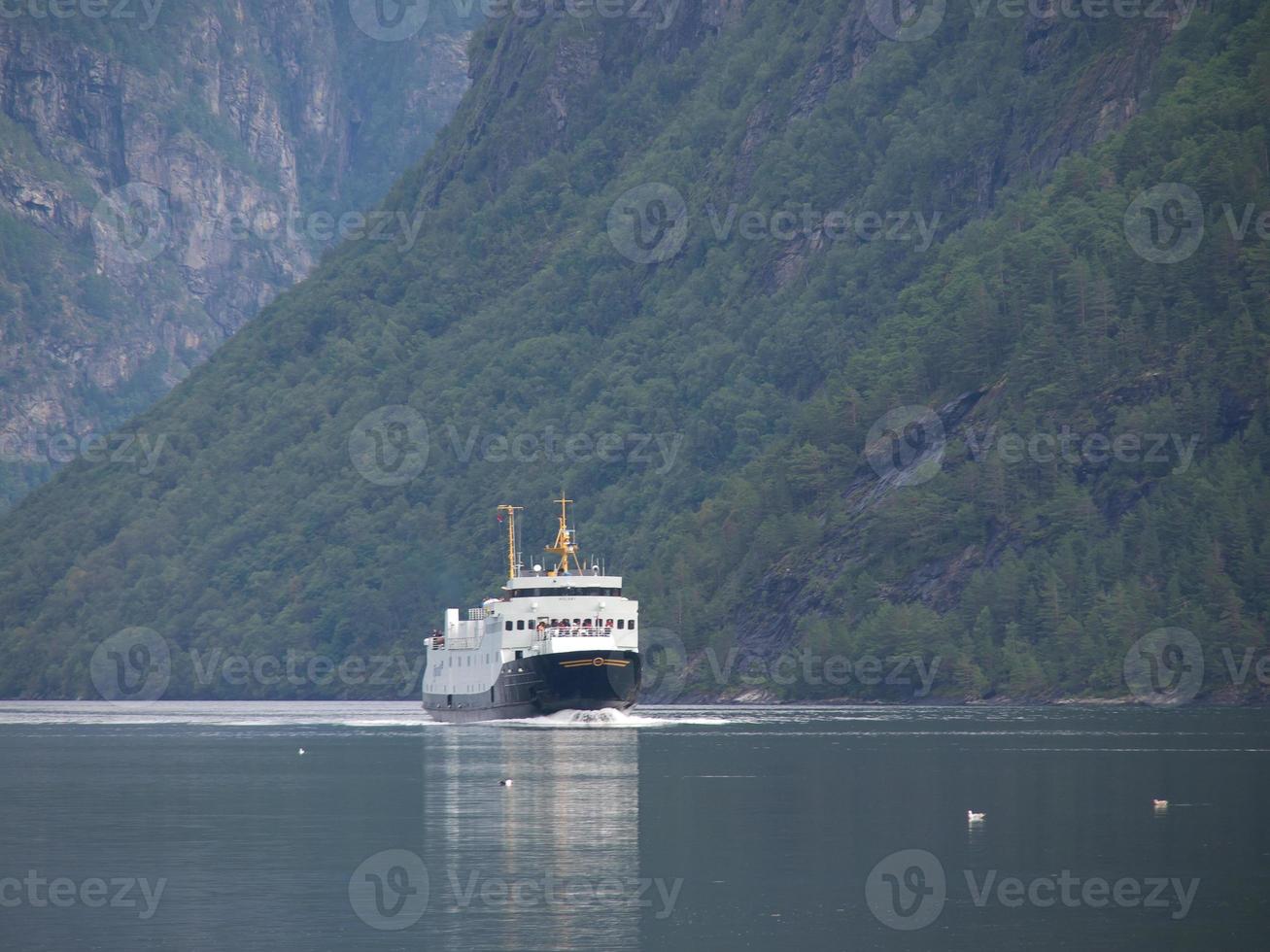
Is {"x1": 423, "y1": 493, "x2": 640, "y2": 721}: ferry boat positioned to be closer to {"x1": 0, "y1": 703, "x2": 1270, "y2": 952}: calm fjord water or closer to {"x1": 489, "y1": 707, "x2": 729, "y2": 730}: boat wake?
{"x1": 489, "y1": 707, "x2": 729, "y2": 730}: boat wake

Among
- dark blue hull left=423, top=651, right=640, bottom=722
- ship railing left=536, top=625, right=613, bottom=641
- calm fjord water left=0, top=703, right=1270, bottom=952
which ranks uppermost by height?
ship railing left=536, top=625, right=613, bottom=641

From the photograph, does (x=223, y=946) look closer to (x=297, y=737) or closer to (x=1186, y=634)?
(x=297, y=737)

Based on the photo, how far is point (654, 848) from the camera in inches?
2825

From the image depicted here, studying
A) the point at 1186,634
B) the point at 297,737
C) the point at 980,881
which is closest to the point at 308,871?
the point at 980,881

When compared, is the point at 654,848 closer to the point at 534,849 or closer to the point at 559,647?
the point at 534,849

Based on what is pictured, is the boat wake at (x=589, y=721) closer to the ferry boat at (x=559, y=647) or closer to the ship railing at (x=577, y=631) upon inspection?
the ferry boat at (x=559, y=647)

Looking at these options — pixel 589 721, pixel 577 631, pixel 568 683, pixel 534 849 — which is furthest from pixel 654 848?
pixel 589 721

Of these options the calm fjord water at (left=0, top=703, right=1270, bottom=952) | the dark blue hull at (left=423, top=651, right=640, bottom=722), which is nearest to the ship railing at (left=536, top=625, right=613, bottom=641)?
the dark blue hull at (left=423, top=651, right=640, bottom=722)

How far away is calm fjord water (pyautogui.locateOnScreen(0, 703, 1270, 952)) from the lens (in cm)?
5591

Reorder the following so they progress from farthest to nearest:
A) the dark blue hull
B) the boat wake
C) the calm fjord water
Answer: the boat wake → the dark blue hull → the calm fjord water

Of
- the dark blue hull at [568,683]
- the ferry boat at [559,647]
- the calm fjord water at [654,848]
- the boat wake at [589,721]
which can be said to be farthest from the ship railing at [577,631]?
the calm fjord water at [654,848]

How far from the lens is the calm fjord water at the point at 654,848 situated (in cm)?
5591

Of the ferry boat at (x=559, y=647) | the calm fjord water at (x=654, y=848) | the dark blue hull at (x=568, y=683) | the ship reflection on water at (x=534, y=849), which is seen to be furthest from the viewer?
the ferry boat at (x=559, y=647)

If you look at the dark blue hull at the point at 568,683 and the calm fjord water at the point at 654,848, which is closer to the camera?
the calm fjord water at the point at 654,848
